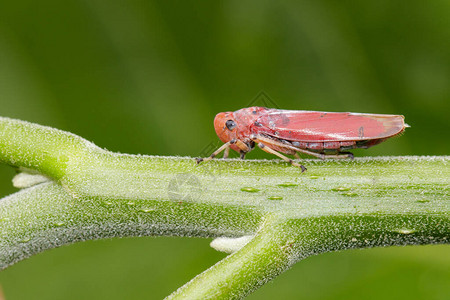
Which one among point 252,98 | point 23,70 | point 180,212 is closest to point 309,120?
point 252,98

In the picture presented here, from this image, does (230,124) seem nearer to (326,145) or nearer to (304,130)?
(304,130)

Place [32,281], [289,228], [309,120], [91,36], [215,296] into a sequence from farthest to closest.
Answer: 1. [91,36]
2. [32,281]
3. [309,120]
4. [289,228]
5. [215,296]

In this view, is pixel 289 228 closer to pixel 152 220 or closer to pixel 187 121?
pixel 152 220

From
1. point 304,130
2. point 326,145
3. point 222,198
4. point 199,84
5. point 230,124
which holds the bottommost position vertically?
point 222,198

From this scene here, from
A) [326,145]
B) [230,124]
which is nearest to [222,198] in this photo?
[326,145]

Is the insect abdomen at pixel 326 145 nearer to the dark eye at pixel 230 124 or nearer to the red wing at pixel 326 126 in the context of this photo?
the red wing at pixel 326 126

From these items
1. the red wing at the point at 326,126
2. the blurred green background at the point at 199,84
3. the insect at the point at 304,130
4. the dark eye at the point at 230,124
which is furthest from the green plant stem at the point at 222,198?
the blurred green background at the point at 199,84
